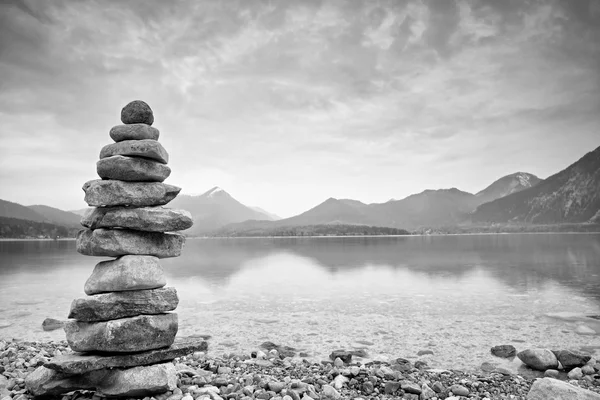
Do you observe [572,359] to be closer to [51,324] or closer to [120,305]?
[120,305]

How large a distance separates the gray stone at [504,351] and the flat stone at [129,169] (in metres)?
16.3

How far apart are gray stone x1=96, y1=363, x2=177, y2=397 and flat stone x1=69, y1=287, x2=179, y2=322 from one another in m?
1.69

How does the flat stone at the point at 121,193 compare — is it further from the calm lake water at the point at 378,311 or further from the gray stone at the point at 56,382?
the calm lake water at the point at 378,311

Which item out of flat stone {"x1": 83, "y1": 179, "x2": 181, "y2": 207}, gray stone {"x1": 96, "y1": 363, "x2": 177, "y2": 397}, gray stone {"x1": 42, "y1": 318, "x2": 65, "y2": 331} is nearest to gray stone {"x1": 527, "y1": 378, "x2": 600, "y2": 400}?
gray stone {"x1": 96, "y1": 363, "x2": 177, "y2": 397}

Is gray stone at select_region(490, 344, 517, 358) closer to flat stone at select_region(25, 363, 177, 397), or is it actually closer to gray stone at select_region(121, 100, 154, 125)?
flat stone at select_region(25, 363, 177, 397)

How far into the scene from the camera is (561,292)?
3500 centimetres

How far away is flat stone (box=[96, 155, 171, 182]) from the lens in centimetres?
1320

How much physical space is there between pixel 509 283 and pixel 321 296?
20.7 metres

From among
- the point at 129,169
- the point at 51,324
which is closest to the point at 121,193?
the point at 129,169

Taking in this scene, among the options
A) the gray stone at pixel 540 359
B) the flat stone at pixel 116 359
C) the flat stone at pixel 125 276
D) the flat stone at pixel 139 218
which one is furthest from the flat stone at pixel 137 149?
the gray stone at pixel 540 359

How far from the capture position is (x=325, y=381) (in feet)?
43.6

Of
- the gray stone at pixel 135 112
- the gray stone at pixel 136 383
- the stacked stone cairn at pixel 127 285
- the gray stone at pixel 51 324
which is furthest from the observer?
the gray stone at pixel 51 324

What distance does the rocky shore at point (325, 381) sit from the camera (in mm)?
11805

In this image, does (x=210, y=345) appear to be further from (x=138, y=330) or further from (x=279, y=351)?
(x=138, y=330)
